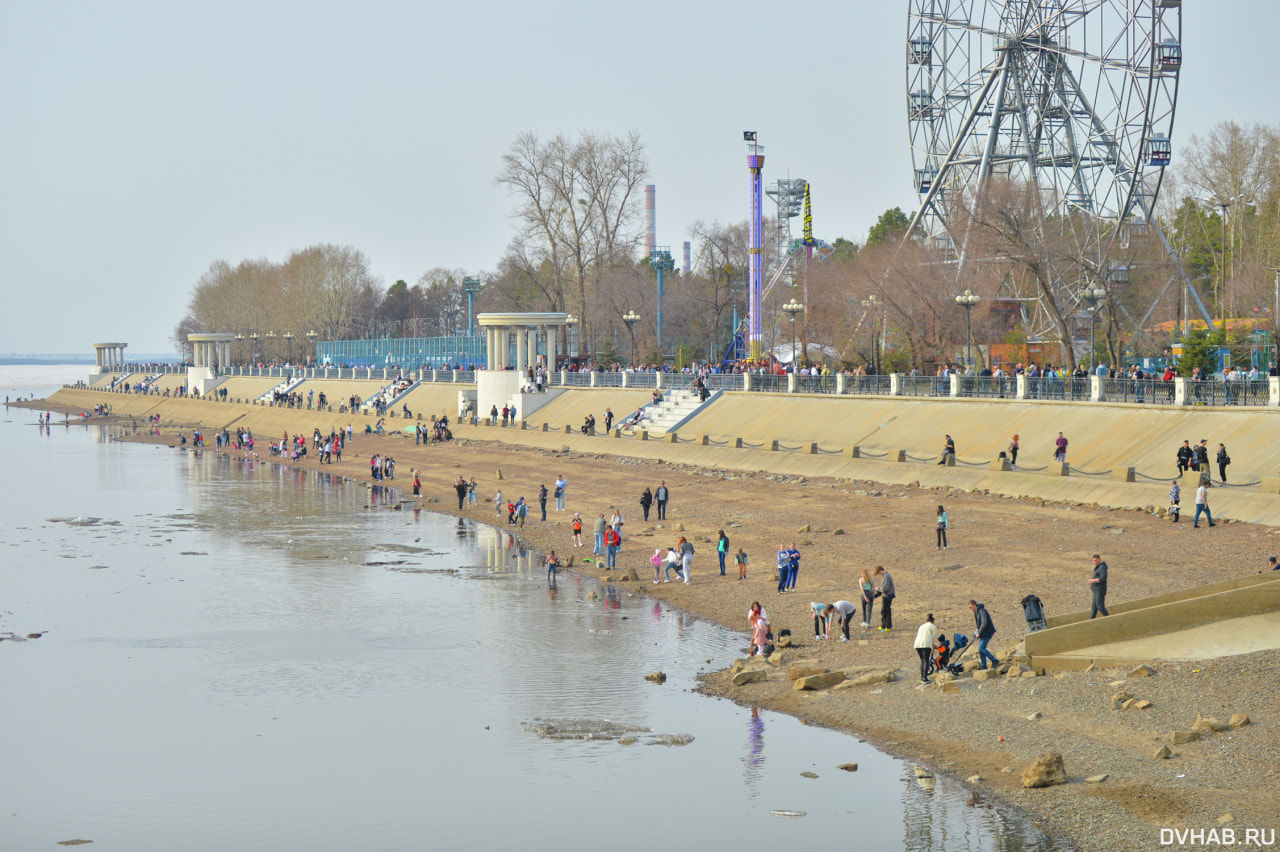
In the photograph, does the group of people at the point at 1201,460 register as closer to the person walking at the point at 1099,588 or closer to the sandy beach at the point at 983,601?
the sandy beach at the point at 983,601

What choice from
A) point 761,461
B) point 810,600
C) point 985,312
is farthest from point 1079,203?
point 810,600

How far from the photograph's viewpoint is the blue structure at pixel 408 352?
108500 mm

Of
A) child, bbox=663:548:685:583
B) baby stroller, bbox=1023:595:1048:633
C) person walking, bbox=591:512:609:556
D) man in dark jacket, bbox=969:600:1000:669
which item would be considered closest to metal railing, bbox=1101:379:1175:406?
child, bbox=663:548:685:583

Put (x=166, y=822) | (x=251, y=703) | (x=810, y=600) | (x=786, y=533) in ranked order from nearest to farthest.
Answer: (x=166, y=822) < (x=251, y=703) < (x=810, y=600) < (x=786, y=533)

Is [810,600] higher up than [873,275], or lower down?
lower down

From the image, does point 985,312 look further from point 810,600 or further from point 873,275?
point 810,600

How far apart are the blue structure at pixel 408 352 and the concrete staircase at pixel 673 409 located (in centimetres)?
3689

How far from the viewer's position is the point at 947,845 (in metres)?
15.1

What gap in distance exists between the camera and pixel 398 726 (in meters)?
20.6

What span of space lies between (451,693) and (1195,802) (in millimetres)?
12375

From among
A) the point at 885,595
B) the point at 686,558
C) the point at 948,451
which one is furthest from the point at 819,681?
the point at 948,451

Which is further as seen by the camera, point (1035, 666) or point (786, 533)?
point (786, 533)

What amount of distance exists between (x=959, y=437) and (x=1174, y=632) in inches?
974

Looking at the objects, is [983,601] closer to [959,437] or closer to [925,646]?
[925,646]
